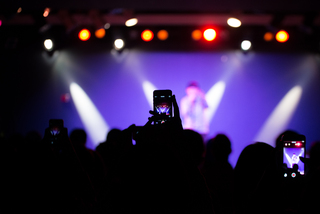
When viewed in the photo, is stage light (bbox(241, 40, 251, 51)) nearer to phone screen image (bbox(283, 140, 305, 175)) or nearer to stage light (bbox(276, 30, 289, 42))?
stage light (bbox(276, 30, 289, 42))

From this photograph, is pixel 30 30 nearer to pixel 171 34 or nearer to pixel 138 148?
pixel 171 34

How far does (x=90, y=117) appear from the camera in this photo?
26.0 ft

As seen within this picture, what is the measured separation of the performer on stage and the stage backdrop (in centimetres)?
36

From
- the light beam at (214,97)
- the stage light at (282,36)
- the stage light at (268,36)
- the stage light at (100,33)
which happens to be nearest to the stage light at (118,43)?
the stage light at (100,33)

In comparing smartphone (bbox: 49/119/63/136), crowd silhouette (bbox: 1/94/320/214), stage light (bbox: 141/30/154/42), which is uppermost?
stage light (bbox: 141/30/154/42)

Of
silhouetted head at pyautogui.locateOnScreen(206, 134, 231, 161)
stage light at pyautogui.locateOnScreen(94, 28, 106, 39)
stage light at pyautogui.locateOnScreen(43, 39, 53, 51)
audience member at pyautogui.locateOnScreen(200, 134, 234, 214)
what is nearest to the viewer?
audience member at pyautogui.locateOnScreen(200, 134, 234, 214)

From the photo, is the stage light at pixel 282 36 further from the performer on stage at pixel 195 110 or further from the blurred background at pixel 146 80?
the performer on stage at pixel 195 110

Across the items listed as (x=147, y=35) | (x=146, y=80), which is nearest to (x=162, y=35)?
(x=147, y=35)

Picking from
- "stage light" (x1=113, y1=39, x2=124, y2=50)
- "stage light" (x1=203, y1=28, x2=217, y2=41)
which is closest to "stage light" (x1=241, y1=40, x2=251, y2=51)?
"stage light" (x1=203, y1=28, x2=217, y2=41)

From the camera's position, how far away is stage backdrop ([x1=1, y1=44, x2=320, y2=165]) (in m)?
7.76

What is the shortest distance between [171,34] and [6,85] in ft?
12.8

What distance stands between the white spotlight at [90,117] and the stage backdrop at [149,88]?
0.07ft

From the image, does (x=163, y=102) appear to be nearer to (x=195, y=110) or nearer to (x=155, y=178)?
(x=155, y=178)

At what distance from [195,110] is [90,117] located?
93.9 inches
